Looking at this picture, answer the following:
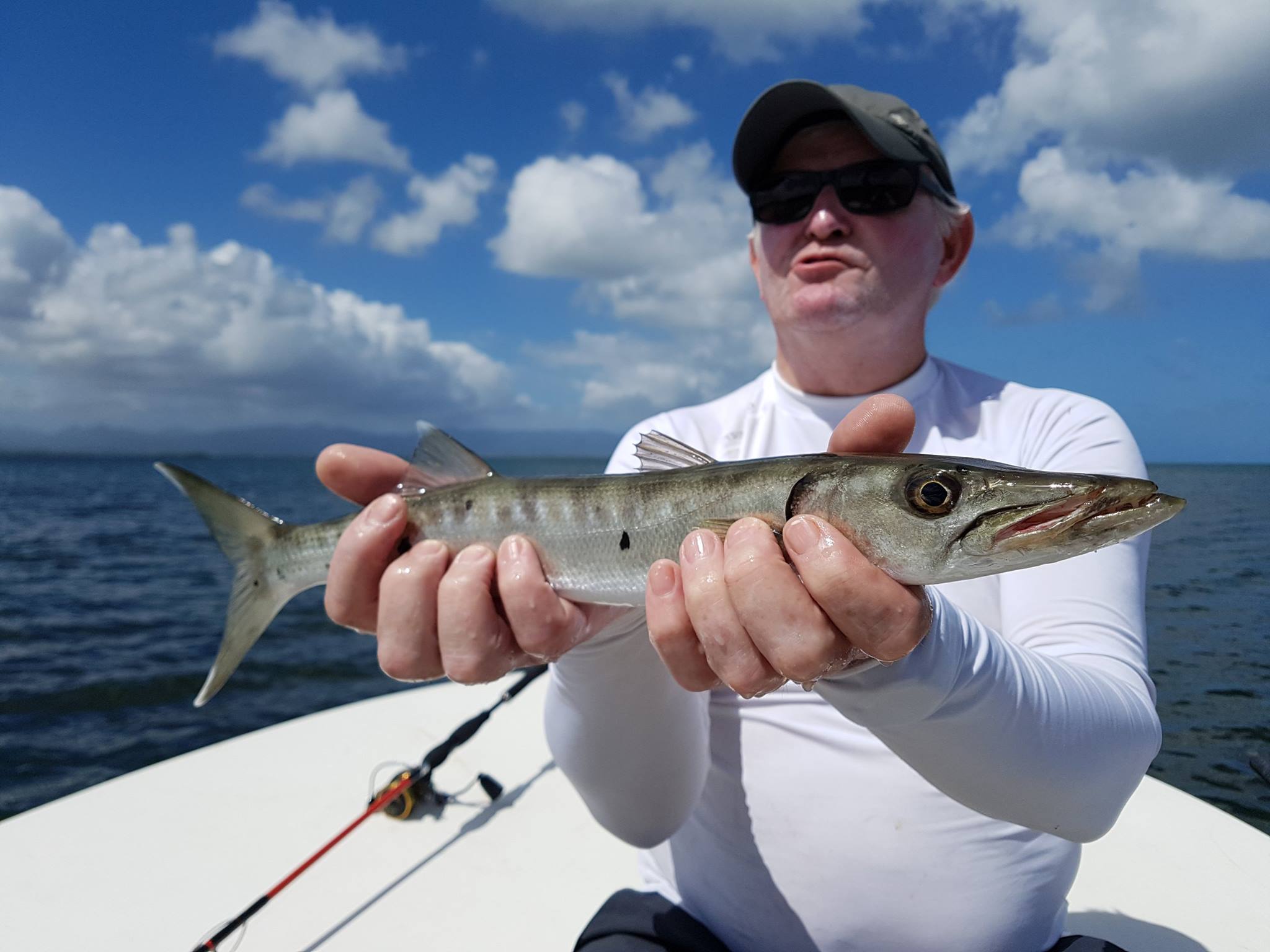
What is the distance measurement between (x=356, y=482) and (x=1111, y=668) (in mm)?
3580

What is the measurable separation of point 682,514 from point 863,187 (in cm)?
242

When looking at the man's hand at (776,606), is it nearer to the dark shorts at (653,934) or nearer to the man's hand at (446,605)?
the man's hand at (446,605)

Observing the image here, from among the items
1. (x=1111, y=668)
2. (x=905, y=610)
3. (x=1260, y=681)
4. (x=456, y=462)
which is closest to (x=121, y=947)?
(x=456, y=462)

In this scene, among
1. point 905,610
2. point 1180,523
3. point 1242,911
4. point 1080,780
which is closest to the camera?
point 905,610

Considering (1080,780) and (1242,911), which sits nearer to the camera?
(1080,780)

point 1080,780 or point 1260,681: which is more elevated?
point 1080,780

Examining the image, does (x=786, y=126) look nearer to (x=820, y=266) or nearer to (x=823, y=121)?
(x=823, y=121)

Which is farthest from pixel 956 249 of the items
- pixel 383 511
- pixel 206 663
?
pixel 206 663

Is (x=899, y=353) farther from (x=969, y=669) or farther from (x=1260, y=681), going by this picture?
(x=1260, y=681)

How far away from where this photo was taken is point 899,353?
4.30m

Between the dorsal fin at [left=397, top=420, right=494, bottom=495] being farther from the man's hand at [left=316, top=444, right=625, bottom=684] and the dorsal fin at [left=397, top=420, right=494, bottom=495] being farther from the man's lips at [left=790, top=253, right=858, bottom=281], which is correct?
the man's lips at [left=790, top=253, right=858, bottom=281]

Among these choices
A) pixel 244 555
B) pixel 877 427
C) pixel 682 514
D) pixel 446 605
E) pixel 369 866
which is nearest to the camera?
pixel 877 427

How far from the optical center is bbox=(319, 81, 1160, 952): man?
246 centimetres

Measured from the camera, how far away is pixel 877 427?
273 centimetres
